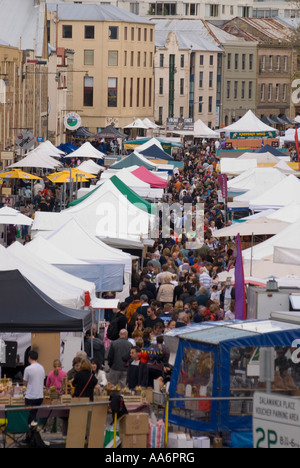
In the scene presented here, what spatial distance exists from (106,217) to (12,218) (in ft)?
7.10

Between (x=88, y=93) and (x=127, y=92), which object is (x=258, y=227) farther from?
(x=127, y=92)

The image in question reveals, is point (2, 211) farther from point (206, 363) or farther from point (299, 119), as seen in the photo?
point (299, 119)

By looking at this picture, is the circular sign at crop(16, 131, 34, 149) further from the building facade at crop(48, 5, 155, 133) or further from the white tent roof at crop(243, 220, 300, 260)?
the building facade at crop(48, 5, 155, 133)

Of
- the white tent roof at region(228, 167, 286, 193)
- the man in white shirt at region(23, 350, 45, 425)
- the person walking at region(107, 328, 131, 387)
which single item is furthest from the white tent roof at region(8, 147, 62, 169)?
the man in white shirt at region(23, 350, 45, 425)

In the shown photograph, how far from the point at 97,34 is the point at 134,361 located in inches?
2938

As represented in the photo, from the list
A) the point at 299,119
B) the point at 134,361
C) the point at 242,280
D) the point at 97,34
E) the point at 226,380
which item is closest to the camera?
the point at 226,380

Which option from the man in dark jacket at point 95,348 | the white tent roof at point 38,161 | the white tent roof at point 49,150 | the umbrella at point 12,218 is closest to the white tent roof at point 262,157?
the white tent roof at point 38,161

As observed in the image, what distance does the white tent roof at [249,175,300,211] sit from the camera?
2909cm

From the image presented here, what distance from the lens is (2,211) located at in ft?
87.1

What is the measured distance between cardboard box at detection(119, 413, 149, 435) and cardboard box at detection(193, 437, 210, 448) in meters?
0.52

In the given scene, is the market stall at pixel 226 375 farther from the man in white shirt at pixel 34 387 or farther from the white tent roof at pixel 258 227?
the white tent roof at pixel 258 227

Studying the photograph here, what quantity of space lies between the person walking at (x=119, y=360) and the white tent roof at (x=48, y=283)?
963 millimetres

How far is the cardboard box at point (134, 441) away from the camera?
1200cm
